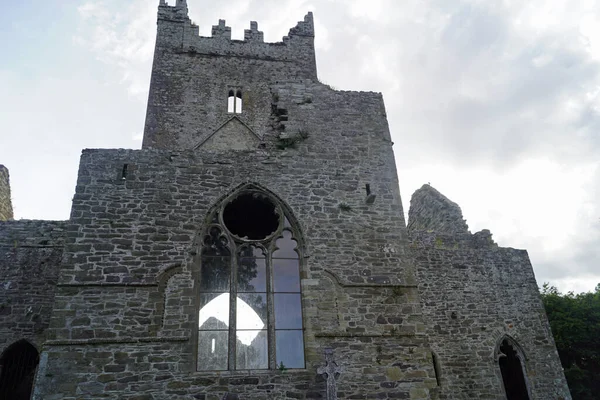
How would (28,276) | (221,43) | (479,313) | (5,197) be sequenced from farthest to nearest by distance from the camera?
1. (221,43)
2. (5,197)
3. (479,313)
4. (28,276)

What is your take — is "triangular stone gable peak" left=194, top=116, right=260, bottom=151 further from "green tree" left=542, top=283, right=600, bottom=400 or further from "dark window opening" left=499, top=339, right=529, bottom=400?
"green tree" left=542, top=283, right=600, bottom=400

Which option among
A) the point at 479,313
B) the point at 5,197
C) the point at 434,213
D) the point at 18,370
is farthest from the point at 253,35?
the point at 18,370

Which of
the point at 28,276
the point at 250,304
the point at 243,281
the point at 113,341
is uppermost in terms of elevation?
the point at 28,276

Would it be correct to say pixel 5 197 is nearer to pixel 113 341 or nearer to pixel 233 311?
pixel 113 341

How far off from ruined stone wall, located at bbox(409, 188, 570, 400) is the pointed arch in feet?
0.34

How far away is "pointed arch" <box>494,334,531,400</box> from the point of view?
12.0 m

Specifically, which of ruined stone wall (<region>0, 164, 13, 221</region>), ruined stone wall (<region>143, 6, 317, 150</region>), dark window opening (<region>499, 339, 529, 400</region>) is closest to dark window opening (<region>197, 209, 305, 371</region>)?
dark window opening (<region>499, 339, 529, 400</region>)

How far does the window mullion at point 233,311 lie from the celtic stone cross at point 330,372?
55.2 inches

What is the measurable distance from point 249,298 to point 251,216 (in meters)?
2.11

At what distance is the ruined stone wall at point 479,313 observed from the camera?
11508 millimetres

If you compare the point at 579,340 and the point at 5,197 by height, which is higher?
the point at 5,197

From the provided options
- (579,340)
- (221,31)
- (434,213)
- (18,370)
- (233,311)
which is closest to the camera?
(233,311)

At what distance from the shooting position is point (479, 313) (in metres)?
12.3

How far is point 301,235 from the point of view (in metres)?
8.21
